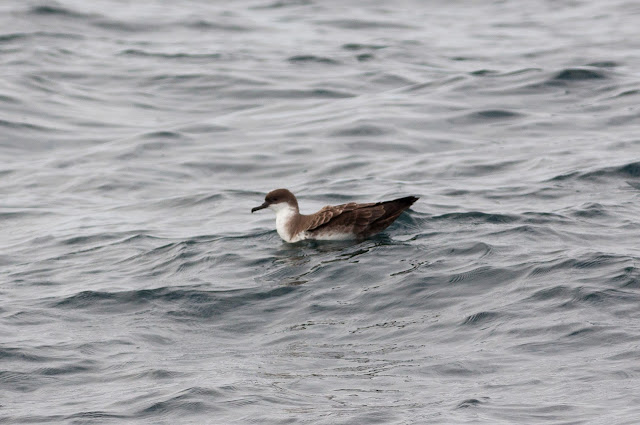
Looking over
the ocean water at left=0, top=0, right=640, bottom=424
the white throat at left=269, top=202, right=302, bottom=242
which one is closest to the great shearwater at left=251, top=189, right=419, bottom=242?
the white throat at left=269, top=202, right=302, bottom=242

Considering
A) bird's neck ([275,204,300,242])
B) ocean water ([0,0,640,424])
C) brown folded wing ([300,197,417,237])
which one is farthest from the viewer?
bird's neck ([275,204,300,242])

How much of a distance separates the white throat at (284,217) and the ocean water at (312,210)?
0.26m

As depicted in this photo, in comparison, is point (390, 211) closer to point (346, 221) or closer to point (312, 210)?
point (346, 221)

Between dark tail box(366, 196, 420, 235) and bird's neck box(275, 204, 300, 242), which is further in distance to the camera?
bird's neck box(275, 204, 300, 242)

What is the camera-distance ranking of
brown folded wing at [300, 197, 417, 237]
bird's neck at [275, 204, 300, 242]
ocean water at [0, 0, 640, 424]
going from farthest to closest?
1. bird's neck at [275, 204, 300, 242]
2. brown folded wing at [300, 197, 417, 237]
3. ocean water at [0, 0, 640, 424]

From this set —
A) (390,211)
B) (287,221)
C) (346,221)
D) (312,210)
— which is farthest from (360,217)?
(312,210)

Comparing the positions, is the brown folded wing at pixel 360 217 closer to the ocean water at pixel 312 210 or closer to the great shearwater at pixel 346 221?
the great shearwater at pixel 346 221

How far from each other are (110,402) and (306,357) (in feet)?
5.69

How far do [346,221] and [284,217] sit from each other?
871mm

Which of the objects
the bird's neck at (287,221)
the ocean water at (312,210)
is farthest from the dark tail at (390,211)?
the bird's neck at (287,221)

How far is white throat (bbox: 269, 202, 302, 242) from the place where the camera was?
13.0 metres

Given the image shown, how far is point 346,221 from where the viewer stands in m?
12.6

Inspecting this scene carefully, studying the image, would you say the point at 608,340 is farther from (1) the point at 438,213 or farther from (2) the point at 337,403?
(1) the point at 438,213

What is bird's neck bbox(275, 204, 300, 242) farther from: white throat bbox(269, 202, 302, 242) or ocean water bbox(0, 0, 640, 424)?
ocean water bbox(0, 0, 640, 424)
